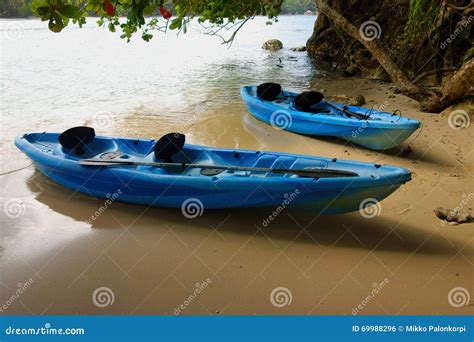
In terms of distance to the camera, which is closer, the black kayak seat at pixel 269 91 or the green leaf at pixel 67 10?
the green leaf at pixel 67 10

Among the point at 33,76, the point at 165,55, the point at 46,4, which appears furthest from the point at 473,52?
the point at 165,55

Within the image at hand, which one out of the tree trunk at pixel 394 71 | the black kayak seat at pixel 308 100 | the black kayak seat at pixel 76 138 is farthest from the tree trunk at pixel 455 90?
the black kayak seat at pixel 76 138

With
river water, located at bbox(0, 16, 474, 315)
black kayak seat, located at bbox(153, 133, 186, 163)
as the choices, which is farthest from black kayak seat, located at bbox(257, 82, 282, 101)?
black kayak seat, located at bbox(153, 133, 186, 163)

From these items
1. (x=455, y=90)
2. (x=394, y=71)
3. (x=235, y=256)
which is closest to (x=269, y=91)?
(x=394, y=71)

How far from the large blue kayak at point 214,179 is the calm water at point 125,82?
2.47m

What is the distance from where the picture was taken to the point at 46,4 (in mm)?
1842

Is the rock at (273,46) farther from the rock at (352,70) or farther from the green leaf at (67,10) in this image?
the green leaf at (67,10)

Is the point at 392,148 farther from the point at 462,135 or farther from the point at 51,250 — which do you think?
the point at 51,250

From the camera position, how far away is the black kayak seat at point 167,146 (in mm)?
4484

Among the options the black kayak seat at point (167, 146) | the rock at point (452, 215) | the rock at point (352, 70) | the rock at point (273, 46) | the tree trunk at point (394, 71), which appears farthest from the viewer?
the rock at point (273, 46)

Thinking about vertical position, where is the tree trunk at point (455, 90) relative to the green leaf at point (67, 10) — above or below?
below

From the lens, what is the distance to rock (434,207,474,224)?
12.7 feet

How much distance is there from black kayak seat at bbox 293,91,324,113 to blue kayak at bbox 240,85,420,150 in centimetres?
2

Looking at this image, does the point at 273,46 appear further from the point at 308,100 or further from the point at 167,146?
the point at 167,146
